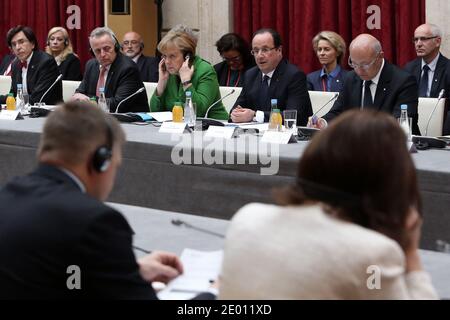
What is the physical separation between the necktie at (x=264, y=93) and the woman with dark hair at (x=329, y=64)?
3.34 ft

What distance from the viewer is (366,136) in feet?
4.97

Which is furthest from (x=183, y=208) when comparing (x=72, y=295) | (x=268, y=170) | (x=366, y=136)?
(x=366, y=136)

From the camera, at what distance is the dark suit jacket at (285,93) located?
5.48 m

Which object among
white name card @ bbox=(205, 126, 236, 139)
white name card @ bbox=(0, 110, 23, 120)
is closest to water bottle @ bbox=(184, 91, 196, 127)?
white name card @ bbox=(205, 126, 236, 139)

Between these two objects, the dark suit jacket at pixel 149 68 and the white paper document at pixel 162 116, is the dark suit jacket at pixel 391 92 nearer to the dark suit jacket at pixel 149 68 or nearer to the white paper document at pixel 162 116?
the white paper document at pixel 162 116

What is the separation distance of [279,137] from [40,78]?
3189 millimetres

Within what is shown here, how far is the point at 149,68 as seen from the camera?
25.8 ft

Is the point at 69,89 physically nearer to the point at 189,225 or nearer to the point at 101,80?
the point at 101,80

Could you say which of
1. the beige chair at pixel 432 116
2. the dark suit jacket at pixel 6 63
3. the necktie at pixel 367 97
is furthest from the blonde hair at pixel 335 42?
the dark suit jacket at pixel 6 63

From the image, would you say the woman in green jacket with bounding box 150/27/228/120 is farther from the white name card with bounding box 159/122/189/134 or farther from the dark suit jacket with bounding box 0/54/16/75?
the dark suit jacket with bounding box 0/54/16/75

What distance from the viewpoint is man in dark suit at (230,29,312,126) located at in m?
5.50

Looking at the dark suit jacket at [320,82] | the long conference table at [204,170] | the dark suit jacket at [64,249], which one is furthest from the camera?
the dark suit jacket at [320,82]

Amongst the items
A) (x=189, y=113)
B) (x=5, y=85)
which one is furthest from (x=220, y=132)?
(x=5, y=85)
